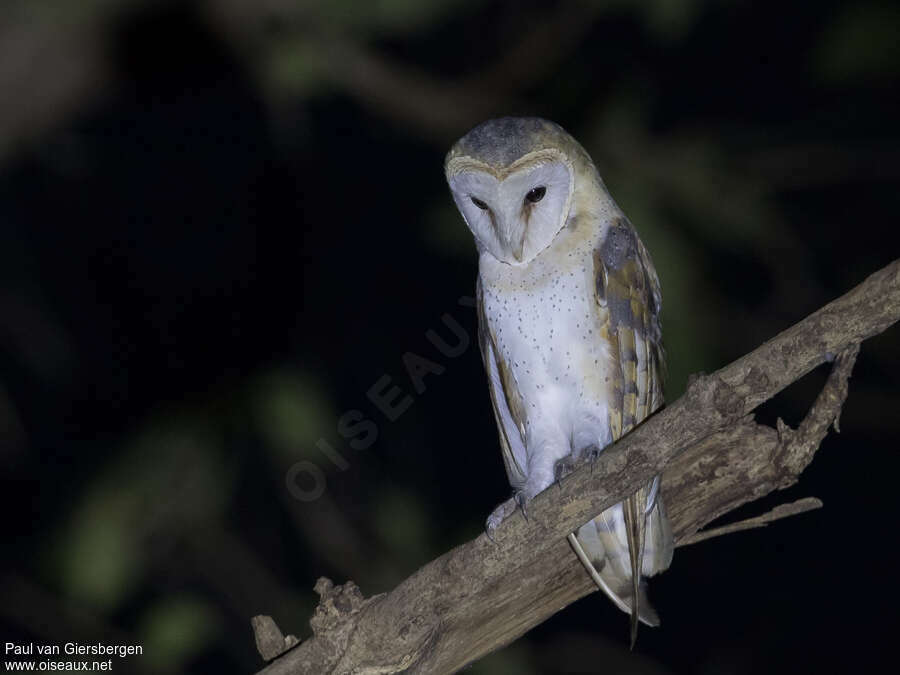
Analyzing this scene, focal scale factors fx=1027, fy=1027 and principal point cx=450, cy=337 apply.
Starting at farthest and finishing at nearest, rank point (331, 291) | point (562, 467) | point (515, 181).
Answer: point (331, 291) → point (562, 467) → point (515, 181)

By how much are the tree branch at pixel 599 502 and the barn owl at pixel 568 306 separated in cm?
10

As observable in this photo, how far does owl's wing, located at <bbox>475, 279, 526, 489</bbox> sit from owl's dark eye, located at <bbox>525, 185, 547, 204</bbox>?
0.24 meters

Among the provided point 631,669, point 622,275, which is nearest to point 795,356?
point 622,275

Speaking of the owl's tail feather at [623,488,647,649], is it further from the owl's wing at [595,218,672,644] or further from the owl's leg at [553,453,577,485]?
the owl's leg at [553,453,577,485]

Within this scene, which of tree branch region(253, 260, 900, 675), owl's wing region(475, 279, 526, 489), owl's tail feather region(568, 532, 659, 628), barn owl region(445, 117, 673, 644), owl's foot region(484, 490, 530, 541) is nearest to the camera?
tree branch region(253, 260, 900, 675)

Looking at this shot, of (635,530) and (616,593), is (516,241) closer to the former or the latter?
(635,530)

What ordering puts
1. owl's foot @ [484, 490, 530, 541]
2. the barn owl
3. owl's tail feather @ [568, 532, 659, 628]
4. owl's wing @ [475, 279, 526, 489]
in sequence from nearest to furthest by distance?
1. owl's foot @ [484, 490, 530, 541]
2. the barn owl
3. owl's tail feather @ [568, 532, 659, 628]
4. owl's wing @ [475, 279, 526, 489]

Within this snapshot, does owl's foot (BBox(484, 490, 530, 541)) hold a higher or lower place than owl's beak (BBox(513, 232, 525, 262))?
lower

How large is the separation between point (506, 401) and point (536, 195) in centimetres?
47

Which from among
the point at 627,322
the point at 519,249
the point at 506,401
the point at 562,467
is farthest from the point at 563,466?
the point at 519,249

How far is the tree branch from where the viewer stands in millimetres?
1465

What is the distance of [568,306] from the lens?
1.87 m

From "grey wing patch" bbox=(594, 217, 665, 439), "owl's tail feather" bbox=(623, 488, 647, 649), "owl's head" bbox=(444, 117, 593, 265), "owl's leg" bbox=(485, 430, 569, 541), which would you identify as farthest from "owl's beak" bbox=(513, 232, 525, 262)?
"owl's tail feather" bbox=(623, 488, 647, 649)

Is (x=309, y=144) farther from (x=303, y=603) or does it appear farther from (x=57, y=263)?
(x=303, y=603)
